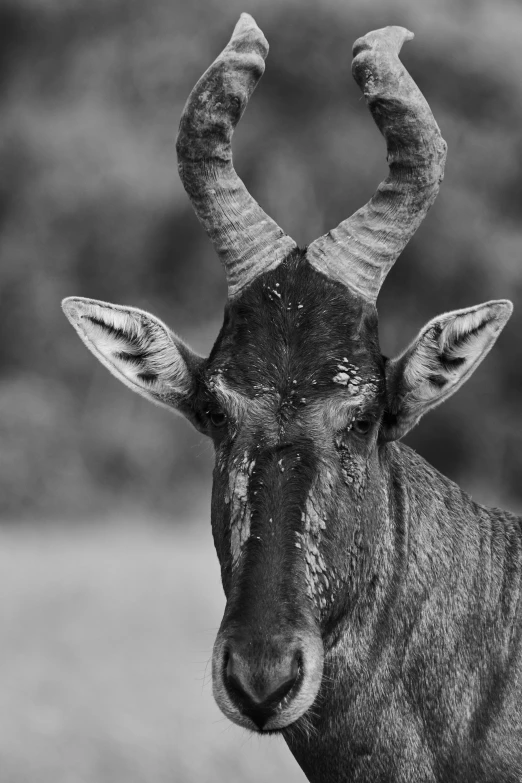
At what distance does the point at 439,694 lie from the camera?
Result: 25.8ft

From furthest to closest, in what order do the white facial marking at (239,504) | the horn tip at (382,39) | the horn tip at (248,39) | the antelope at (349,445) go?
the horn tip at (248,39) < the horn tip at (382,39) < the antelope at (349,445) < the white facial marking at (239,504)

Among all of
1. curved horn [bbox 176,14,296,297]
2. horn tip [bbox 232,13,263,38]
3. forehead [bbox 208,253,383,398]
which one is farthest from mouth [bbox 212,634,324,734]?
horn tip [bbox 232,13,263,38]

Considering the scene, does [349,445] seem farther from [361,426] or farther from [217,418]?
[217,418]

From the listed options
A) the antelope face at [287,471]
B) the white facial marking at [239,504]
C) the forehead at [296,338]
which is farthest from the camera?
the forehead at [296,338]

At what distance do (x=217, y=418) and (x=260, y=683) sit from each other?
202 cm

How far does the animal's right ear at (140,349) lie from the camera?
26.5 feet

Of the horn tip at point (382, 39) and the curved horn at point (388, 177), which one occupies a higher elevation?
the horn tip at point (382, 39)

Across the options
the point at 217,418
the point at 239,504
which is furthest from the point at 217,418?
the point at 239,504

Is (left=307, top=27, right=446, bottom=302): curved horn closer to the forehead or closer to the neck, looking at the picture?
the forehead

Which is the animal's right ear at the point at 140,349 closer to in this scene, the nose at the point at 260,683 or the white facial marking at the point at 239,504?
the white facial marking at the point at 239,504

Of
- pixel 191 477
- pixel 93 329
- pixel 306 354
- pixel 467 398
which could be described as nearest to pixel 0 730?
pixel 93 329

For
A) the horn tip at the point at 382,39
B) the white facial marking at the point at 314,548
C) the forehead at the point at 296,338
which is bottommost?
the white facial marking at the point at 314,548

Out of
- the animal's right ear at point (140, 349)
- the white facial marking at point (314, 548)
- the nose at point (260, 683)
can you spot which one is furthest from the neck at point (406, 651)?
the animal's right ear at point (140, 349)

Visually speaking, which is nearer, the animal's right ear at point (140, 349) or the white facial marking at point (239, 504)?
the white facial marking at point (239, 504)
